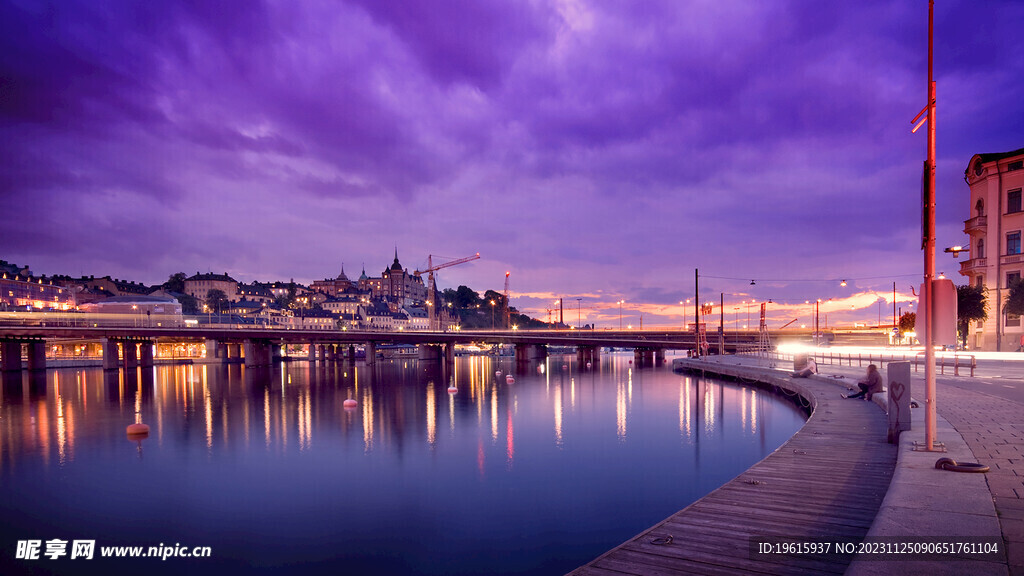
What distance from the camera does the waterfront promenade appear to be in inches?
295

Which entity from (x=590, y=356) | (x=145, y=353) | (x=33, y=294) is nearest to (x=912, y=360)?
(x=590, y=356)

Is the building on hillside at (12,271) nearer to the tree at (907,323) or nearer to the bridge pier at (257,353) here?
the bridge pier at (257,353)

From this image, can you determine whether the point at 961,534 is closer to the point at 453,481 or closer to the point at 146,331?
the point at 453,481

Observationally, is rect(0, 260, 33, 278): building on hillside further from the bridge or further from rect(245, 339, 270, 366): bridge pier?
rect(245, 339, 270, 366): bridge pier

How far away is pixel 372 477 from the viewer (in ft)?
78.5

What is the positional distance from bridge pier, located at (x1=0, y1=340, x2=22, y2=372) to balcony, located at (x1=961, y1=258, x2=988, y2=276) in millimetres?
148622

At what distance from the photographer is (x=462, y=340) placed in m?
106

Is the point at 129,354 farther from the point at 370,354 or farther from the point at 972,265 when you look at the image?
the point at 972,265

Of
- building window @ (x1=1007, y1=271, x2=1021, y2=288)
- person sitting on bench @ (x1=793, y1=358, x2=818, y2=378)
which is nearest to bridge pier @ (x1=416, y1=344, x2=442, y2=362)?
person sitting on bench @ (x1=793, y1=358, x2=818, y2=378)

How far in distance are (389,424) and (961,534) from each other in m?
35.5

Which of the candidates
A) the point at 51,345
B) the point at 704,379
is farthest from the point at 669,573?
the point at 51,345

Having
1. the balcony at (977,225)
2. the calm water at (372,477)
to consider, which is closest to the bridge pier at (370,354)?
the calm water at (372,477)

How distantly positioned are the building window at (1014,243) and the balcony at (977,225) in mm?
2615

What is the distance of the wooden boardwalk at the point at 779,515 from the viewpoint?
333 inches
